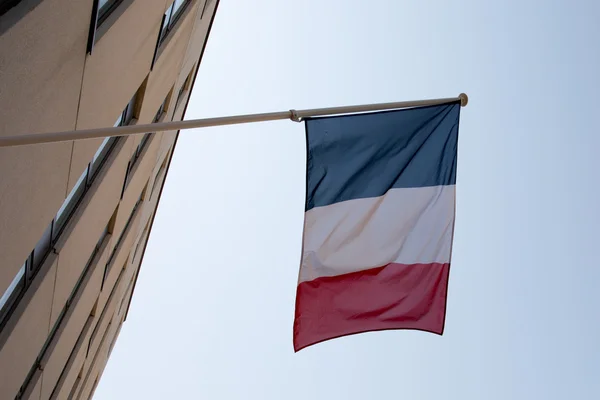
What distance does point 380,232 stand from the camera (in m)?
6.42

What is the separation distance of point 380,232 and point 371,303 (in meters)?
0.74

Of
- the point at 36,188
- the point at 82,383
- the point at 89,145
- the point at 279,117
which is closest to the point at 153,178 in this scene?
the point at 82,383

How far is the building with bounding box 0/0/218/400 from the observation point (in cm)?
478

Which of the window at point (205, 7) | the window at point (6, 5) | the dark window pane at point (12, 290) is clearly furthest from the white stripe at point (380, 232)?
the window at point (205, 7)

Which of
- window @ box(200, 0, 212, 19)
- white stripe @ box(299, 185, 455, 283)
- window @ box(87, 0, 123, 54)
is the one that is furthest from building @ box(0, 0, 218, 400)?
white stripe @ box(299, 185, 455, 283)

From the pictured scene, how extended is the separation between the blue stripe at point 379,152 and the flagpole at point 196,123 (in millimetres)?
134

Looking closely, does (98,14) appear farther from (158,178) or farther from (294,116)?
(158,178)

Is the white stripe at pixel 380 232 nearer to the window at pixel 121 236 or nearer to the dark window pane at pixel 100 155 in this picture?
the dark window pane at pixel 100 155

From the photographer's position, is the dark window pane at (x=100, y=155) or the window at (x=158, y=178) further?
the window at (x=158, y=178)

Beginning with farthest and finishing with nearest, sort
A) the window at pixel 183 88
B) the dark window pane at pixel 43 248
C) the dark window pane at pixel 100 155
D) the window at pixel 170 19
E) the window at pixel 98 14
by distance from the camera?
1. the window at pixel 183 88
2. the window at pixel 170 19
3. the dark window pane at pixel 100 155
4. the dark window pane at pixel 43 248
5. the window at pixel 98 14

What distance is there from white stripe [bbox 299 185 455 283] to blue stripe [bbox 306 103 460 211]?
112 millimetres

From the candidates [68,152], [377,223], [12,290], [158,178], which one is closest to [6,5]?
[68,152]

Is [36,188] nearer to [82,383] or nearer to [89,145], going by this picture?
[89,145]

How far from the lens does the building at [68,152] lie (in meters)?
4.78
